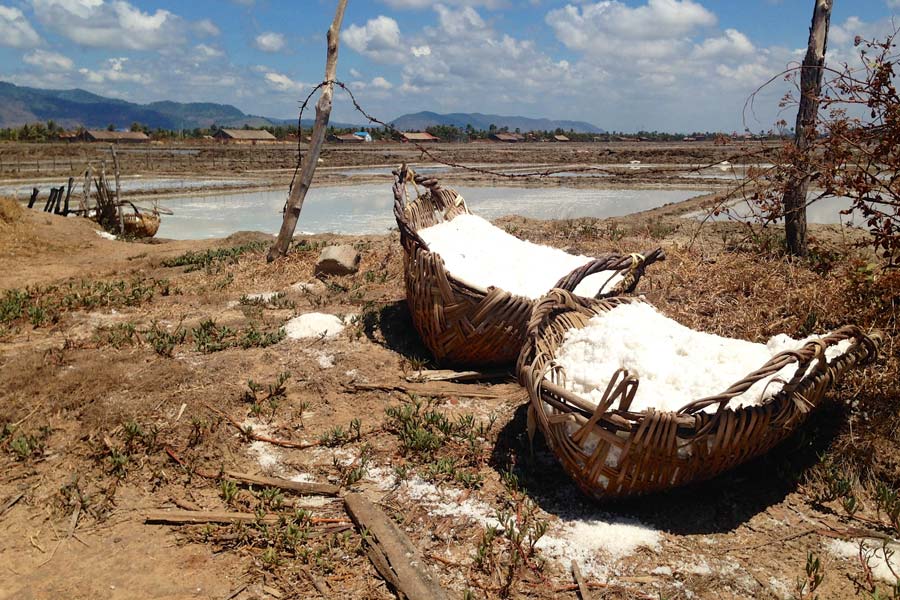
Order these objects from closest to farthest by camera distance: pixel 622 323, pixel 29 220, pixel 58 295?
1. pixel 622 323
2. pixel 58 295
3. pixel 29 220

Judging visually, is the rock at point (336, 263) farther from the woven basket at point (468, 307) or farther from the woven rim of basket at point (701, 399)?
the woven rim of basket at point (701, 399)

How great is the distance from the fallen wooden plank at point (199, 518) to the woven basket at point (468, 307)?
1.63 m

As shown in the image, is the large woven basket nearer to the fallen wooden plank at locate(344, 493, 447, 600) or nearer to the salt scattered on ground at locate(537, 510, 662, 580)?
the salt scattered on ground at locate(537, 510, 662, 580)

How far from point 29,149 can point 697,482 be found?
4562 centimetres

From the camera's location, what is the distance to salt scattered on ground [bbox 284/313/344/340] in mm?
4570

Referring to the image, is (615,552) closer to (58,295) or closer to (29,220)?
(58,295)

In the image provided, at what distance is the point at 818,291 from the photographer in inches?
151

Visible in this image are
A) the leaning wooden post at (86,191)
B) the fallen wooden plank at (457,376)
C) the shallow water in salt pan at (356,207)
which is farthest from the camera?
the shallow water in salt pan at (356,207)

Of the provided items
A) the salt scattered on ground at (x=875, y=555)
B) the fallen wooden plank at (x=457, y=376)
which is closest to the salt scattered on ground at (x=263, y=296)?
the fallen wooden plank at (x=457, y=376)

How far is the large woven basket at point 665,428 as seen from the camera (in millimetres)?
2230

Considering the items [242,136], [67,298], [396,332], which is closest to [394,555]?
[396,332]

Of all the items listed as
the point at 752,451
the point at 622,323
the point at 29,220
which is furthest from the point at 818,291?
the point at 29,220

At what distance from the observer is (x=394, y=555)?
7.47ft

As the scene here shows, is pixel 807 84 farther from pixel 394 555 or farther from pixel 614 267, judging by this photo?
pixel 394 555
